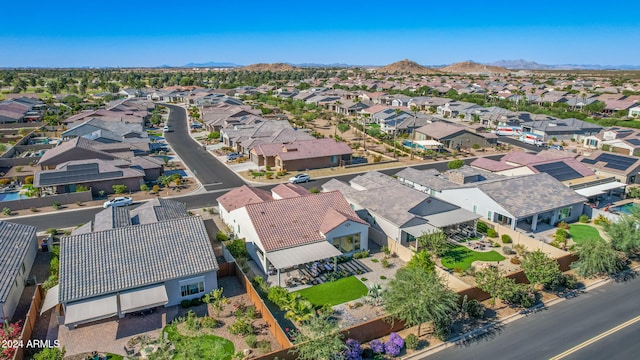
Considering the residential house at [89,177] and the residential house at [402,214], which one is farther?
the residential house at [89,177]

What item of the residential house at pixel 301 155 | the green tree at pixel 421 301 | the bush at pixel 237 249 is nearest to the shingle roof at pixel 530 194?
the green tree at pixel 421 301

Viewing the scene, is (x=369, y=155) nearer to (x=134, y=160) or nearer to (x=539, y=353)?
(x=134, y=160)

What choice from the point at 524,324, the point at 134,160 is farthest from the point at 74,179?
the point at 524,324

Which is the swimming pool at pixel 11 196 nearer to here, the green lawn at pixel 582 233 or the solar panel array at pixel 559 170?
the green lawn at pixel 582 233

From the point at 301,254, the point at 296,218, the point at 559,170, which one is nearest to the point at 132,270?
the point at 301,254

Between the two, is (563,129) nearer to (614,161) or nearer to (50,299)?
(614,161)

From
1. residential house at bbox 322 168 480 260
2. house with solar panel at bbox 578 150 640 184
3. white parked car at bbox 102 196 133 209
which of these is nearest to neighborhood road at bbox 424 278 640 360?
residential house at bbox 322 168 480 260
